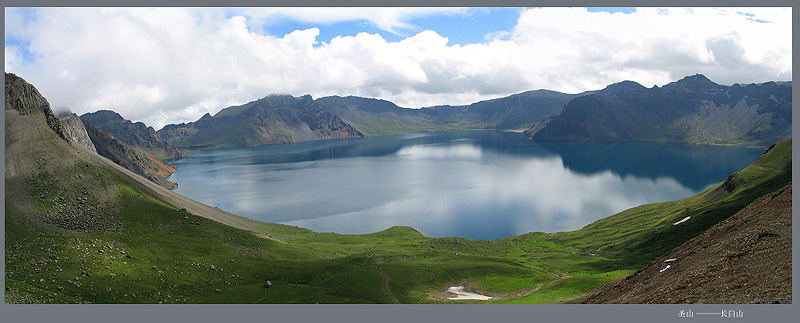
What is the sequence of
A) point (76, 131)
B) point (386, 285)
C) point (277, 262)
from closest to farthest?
1. point (386, 285)
2. point (277, 262)
3. point (76, 131)

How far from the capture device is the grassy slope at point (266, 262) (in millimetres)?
47344

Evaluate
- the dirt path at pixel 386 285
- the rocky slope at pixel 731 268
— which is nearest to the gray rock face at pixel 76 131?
the dirt path at pixel 386 285

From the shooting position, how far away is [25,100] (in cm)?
7931

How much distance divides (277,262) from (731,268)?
55.2 meters

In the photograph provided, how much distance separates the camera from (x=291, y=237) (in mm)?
103250

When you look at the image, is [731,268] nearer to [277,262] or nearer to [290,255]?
[277,262]

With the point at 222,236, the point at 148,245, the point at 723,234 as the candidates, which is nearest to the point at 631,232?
the point at 723,234

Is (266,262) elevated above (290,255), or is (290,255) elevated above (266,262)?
(266,262)

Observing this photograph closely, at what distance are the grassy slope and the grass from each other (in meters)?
0.15

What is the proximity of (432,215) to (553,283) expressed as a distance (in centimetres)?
9021

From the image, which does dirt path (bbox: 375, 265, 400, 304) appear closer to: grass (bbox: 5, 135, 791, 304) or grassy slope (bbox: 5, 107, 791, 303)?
grass (bbox: 5, 135, 791, 304)

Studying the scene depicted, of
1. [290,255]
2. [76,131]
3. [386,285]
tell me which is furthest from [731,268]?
[76,131]

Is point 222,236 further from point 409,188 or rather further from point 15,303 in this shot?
point 409,188

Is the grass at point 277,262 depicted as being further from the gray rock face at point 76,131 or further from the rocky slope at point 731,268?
the gray rock face at point 76,131
